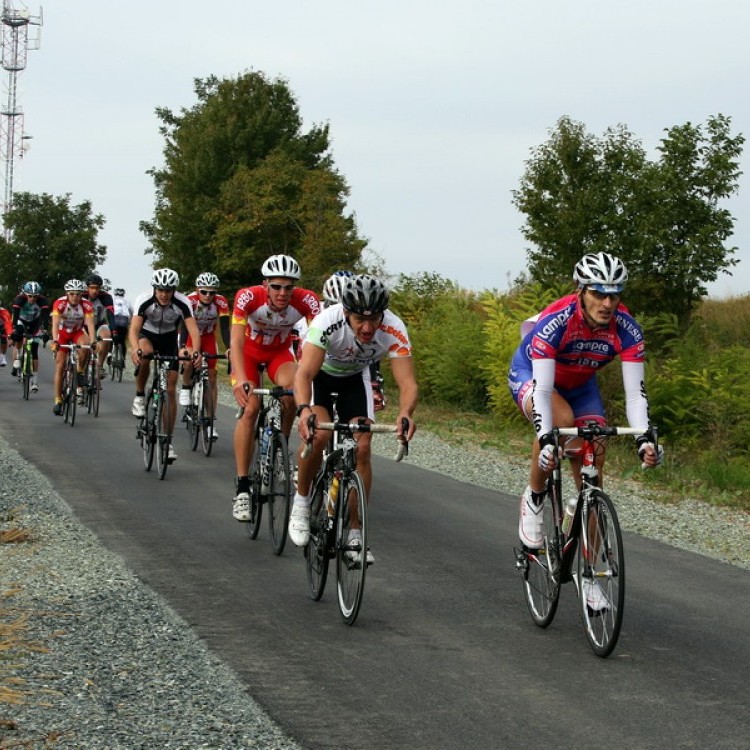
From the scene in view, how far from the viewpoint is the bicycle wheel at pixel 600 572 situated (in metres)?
6.80

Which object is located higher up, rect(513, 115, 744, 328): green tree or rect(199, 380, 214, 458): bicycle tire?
rect(513, 115, 744, 328): green tree

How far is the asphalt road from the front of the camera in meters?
5.88

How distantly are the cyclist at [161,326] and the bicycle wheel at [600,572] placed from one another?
808cm

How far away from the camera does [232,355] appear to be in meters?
10.9

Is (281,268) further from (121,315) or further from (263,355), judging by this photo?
(121,315)

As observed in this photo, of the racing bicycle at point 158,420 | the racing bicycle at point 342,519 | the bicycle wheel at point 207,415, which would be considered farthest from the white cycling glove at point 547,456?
the bicycle wheel at point 207,415

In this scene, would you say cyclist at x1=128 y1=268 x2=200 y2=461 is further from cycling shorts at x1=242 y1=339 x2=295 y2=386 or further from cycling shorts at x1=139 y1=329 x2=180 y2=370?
cycling shorts at x1=242 y1=339 x2=295 y2=386

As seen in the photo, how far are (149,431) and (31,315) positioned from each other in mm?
11609

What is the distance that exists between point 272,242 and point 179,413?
128 feet

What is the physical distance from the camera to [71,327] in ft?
71.3

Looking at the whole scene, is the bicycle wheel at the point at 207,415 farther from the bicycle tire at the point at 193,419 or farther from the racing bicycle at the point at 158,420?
the racing bicycle at the point at 158,420

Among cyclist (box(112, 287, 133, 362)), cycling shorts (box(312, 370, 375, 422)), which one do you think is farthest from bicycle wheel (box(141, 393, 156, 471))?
cyclist (box(112, 287, 133, 362))

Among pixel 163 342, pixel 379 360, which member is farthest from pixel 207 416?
pixel 379 360

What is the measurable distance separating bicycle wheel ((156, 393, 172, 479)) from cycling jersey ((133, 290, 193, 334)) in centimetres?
109
